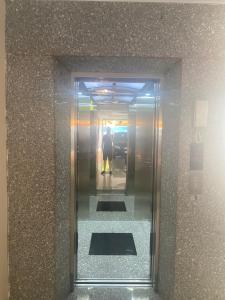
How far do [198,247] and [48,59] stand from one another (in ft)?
6.34

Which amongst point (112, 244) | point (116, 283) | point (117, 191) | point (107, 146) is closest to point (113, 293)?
point (116, 283)

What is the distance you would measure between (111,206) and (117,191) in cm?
108

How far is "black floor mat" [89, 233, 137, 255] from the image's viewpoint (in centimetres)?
288

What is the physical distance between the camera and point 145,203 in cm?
341

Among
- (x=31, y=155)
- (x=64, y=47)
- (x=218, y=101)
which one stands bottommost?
(x=31, y=155)

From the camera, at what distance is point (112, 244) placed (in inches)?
120

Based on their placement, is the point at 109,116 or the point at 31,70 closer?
the point at 31,70

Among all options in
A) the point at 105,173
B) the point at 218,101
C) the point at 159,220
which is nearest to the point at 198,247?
the point at 159,220

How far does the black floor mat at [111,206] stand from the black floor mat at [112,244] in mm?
1022

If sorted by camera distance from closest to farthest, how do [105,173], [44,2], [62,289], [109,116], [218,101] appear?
[44,2] < [218,101] < [62,289] < [109,116] < [105,173]

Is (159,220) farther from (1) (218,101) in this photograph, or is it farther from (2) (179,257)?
(1) (218,101)

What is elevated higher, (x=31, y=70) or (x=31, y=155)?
(x=31, y=70)

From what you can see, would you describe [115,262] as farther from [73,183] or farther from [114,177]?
[114,177]

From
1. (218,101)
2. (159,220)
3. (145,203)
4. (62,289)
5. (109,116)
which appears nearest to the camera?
(218,101)
